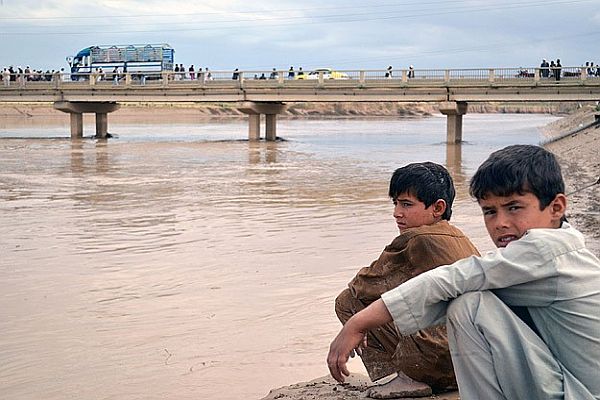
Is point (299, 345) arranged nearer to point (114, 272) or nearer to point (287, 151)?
point (114, 272)

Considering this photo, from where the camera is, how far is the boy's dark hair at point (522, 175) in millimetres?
2734

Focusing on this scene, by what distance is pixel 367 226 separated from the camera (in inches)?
509

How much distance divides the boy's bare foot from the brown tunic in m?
0.03

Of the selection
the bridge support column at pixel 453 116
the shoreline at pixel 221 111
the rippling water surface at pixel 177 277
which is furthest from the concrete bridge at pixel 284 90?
the shoreline at pixel 221 111

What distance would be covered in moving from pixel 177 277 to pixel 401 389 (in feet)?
16.2

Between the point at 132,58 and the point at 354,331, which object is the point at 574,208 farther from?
the point at 132,58

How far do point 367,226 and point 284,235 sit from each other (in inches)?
62.6

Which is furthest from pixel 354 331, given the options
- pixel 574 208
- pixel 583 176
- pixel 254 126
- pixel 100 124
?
pixel 100 124

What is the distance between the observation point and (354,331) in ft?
8.84

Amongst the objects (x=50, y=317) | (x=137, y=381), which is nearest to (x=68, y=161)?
(x=50, y=317)

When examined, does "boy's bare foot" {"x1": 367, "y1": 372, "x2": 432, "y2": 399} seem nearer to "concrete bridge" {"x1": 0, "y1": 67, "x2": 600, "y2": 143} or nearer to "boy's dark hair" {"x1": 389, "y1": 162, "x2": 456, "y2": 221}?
"boy's dark hair" {"x1": 389, "y1": 162, "x2": 456, "y2": 221}

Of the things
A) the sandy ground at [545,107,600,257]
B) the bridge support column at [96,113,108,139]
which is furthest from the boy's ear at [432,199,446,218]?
the bridge support column at [96,113,108,139]

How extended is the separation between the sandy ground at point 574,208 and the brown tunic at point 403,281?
0.53 feet

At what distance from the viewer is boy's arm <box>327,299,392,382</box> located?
265cm
